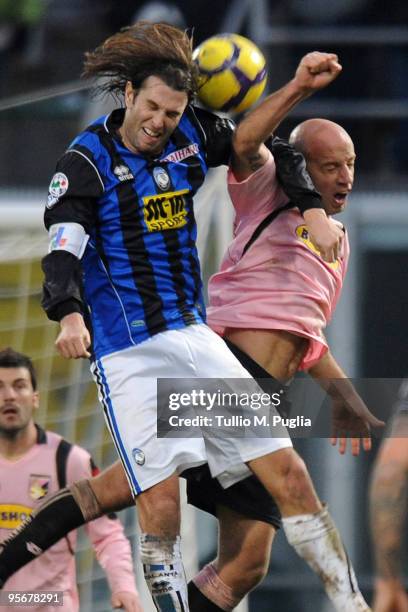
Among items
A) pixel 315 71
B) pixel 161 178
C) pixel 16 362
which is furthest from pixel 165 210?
pixel 16 362

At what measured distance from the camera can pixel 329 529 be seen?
→ 144 inches

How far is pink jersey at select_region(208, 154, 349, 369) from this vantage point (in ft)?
13.5

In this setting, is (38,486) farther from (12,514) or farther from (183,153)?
(183,153)

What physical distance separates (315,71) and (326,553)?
1275 millimetres

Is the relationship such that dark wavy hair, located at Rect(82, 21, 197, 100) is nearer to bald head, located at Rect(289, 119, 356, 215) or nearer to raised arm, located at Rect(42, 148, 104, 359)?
raised arm, located at Rect(42, 148, 104, 359)

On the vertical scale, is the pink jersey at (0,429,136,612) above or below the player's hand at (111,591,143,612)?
above

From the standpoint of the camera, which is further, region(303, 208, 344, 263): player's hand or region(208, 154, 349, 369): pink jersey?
region(208, 154, 349, 369): pink jersey

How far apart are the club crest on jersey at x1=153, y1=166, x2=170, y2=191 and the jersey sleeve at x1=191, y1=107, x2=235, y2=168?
0.18 m

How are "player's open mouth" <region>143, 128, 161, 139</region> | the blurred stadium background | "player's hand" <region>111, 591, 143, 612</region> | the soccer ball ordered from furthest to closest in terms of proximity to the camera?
the blurred stadium background, "player's hand" <region>111, 591, 143, 612</region>, the soccer ball, "player's open mouth" <region>143, 128, 161, 139</region>

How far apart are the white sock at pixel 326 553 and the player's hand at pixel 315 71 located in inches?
45.0

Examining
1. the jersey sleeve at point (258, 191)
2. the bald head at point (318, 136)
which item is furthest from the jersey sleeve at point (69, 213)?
the bald head at point (318, 136)

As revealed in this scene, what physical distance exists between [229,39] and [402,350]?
4424 mm

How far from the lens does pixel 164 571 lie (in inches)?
145

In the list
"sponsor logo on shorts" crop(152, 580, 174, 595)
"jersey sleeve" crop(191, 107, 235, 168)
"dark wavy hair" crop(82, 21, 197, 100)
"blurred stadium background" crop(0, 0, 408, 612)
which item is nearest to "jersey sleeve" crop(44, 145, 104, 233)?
"dark wavy hair" crop(82, 21, 197, 100)
